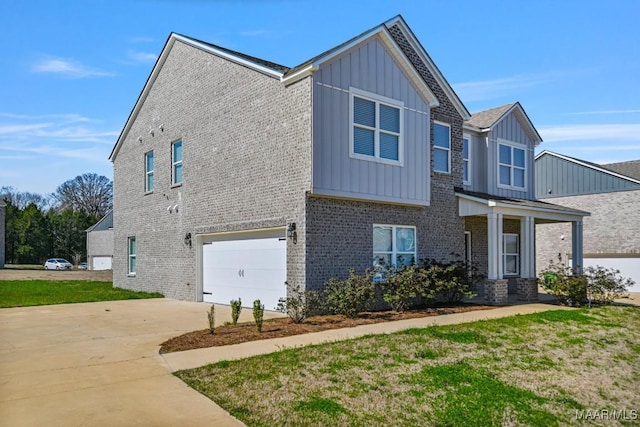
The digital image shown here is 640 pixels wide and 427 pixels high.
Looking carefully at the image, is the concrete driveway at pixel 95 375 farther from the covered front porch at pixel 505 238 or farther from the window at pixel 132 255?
the window at pixel 132 255

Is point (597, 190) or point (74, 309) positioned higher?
point (597, 190)

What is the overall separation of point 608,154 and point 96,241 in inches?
1950

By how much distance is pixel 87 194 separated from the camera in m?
78.2

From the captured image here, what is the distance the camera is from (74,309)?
15.5 meters

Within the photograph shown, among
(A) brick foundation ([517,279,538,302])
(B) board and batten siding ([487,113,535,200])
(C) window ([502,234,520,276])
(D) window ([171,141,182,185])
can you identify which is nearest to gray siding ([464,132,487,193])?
(B) board and batten siding ([487,113,535,200])

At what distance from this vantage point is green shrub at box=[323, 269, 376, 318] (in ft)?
40.2

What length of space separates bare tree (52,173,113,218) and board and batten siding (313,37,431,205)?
2806 inches

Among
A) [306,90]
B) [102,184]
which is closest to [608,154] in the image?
[306,90]

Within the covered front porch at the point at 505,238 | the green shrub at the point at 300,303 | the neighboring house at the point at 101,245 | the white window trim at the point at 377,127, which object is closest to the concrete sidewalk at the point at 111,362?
the green shrub at the point at 300,303

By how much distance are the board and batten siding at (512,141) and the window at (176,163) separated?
11698 millimetres

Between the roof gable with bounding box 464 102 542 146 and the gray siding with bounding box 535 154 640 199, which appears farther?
the gray siding with bounding box 535 154 640 199

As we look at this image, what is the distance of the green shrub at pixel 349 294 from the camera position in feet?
40.2

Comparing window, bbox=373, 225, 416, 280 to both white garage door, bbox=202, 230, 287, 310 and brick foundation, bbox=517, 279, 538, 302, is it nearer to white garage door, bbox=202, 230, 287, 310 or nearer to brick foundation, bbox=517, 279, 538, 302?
white garage door, bbox=202, 230, 287, 310

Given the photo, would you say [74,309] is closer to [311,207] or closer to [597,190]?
[311,207]
